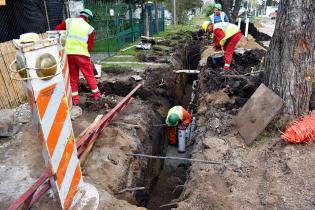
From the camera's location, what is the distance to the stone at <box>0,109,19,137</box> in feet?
15.6

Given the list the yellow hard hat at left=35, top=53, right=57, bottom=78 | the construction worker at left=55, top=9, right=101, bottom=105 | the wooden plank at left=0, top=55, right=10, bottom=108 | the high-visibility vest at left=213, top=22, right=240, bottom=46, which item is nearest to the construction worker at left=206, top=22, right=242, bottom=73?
the high-visibility vest at left=213, top=22, right=240, bottom=46

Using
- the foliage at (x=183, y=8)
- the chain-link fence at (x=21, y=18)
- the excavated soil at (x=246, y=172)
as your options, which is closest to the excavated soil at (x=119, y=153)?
the excavated soil at (x=246, y=172)

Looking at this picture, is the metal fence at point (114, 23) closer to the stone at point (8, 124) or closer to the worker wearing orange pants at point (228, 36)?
the worker wearing orange pants at point (228, 36)

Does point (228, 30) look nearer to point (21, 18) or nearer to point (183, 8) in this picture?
point (21, 18)

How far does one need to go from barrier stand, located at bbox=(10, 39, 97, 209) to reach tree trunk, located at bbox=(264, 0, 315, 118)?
3206mm

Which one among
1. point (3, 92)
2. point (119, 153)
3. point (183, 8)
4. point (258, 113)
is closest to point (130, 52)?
point (3, 92)

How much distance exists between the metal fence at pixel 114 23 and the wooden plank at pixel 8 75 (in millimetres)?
5067

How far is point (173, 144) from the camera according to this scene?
303 inches

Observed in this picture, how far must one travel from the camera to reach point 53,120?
2668 millimetres

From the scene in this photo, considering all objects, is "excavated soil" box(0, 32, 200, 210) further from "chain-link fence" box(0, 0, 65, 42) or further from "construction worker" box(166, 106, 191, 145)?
"chain-link fence" box(0, 0, 65, 42)

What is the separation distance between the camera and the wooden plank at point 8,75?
239 inches

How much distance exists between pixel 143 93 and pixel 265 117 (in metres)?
3.64

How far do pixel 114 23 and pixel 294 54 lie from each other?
9.77 m

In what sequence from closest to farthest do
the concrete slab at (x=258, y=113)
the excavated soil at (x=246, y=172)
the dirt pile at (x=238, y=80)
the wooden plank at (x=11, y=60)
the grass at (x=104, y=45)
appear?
the excavated soil at (x=246, y=172)
the concrete slab at (x=258, y=113)
the dirt pile at (x=238, y=80)
the wooden plank at (x=11, y=60)
the grass at (x=104, y=45)
